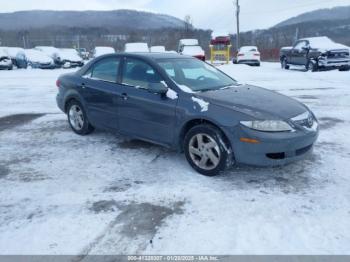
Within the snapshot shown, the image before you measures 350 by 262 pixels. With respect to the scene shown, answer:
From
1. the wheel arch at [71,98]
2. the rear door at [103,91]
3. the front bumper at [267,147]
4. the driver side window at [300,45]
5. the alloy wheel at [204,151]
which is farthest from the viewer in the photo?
the driver side window at [300,45]

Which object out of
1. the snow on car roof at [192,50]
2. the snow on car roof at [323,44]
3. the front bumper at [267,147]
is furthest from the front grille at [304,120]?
the snow on car roof at [192,50]

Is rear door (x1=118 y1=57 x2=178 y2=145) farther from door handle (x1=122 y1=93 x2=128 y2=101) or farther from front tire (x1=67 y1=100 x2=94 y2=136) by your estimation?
front tire (x1=67 y1=100 x2=94 y2=136)

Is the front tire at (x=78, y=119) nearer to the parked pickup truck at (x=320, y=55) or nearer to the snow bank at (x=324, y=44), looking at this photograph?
the parked pickup truck at (x=320, y=55)

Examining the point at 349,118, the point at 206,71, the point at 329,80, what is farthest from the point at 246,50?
the point at 206,71

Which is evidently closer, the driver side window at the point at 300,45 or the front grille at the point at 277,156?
the front grille at the point at 277,156

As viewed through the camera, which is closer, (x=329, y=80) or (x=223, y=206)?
(x=223, y=206)

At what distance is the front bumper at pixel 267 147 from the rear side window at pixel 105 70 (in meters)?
2.34

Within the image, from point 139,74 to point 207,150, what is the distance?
1.62 metres

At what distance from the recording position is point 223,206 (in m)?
3.63

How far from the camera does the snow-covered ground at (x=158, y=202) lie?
3.01 m

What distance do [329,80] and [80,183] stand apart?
487 inches

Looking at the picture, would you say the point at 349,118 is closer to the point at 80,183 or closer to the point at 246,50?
the point at 80,183

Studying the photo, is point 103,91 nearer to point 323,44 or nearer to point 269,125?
point 269,125

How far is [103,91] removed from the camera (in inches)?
215
